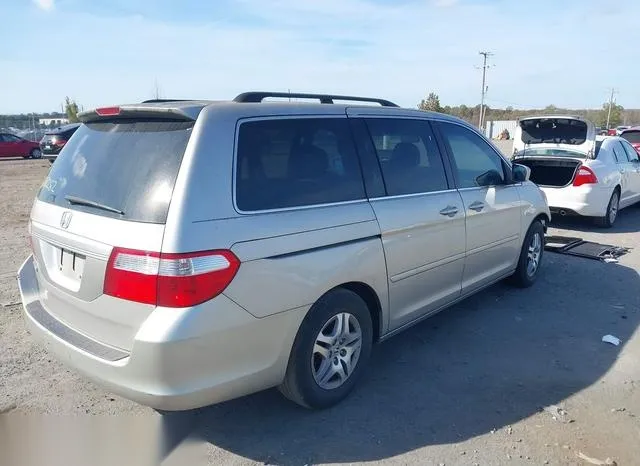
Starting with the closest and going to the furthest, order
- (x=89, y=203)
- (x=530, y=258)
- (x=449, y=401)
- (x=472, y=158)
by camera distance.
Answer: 1. (x=89, y=203)
2. (x=449, y=401)
3. (x=472, y=158)
4. (x=530, y=258)

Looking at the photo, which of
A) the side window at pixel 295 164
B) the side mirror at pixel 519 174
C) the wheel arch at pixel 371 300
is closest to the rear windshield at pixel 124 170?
the side window at pixel 295 164

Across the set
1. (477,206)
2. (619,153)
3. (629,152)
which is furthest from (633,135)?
(477,206)

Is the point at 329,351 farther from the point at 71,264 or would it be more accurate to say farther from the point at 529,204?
the point at 529,204

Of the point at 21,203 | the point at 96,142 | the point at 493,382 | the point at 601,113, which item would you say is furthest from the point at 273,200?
the point at 601,113

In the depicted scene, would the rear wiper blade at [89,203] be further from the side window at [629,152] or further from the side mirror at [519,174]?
the side window at [629,152]

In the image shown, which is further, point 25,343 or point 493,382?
point 25,343

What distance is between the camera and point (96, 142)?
3.19 meters

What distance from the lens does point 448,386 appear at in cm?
371

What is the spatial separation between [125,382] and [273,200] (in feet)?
3.92

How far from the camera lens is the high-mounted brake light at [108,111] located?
10.2 feet

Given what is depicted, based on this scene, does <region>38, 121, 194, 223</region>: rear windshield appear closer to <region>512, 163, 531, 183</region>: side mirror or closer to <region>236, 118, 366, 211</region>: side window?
<region>236, 118, 366, 211</region>: side window

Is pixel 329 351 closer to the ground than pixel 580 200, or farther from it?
closer to the ground

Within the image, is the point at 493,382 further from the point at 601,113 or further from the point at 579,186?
the point at 601,113

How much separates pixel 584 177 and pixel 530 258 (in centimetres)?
360
